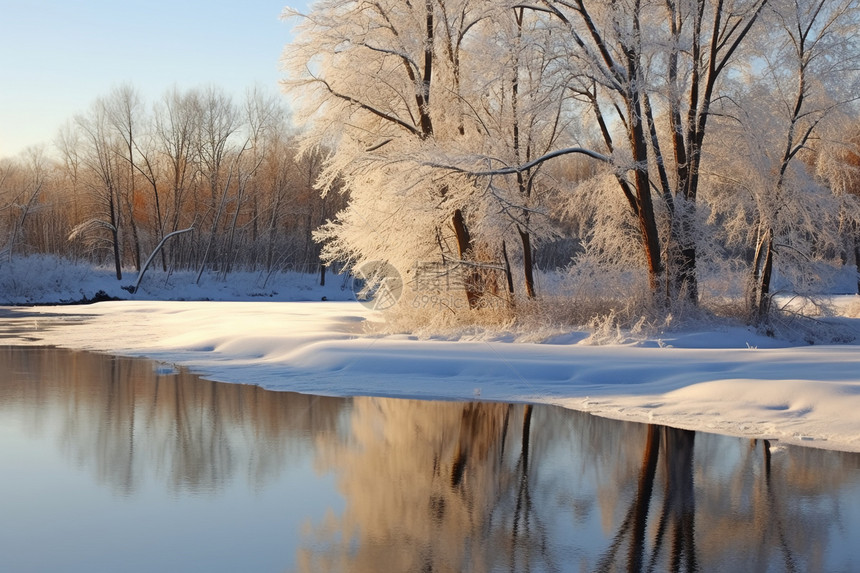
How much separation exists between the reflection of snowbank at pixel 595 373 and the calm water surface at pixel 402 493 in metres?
0.96

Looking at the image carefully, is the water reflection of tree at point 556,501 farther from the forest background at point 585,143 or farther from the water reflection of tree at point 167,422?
the forest background at point 585,143

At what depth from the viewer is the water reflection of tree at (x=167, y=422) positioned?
26.4 feet

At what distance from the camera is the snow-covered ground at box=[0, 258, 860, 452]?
10.6m

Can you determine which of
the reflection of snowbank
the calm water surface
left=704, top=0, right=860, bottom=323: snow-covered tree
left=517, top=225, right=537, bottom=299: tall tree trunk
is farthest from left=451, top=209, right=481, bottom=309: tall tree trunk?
the calm water surface

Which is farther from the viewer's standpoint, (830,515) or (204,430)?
(204,430)

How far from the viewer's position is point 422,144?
65.1 feet

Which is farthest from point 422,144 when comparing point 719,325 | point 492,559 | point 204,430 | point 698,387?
point 492,559

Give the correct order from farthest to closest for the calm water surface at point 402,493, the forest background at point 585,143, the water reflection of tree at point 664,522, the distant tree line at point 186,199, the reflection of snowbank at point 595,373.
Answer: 1. the distant tree line at point 186,199
2. the forest background at point 585,143
3. the reflection of snowbank at point 595,373
4. the calm water surface at point 402,493
5. the water reflection of tree at point 664,522

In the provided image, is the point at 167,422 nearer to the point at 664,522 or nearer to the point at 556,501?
the point at 556,501

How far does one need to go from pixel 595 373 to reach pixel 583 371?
278 mm

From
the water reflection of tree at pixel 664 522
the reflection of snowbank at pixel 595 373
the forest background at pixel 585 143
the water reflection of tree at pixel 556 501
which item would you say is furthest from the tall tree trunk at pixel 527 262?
the water reflection of tree at pixel 664 522

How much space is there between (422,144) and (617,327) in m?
Result: 6.64

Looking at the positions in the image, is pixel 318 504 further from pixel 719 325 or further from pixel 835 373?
pixel 719 325

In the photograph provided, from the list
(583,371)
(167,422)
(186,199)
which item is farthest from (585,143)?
(186,199)
